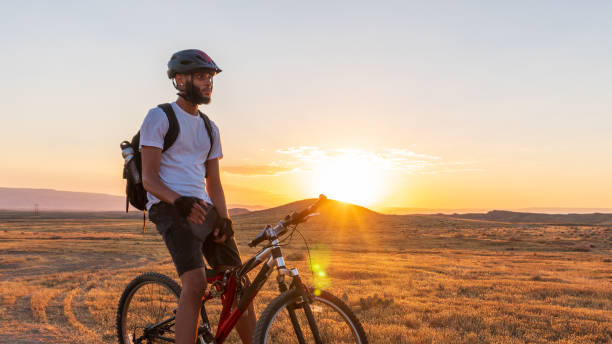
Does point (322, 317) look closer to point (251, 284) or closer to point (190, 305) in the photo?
point (251, 284)

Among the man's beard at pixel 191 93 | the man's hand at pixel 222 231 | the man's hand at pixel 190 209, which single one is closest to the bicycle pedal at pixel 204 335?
the man's hand at pixel 222 231

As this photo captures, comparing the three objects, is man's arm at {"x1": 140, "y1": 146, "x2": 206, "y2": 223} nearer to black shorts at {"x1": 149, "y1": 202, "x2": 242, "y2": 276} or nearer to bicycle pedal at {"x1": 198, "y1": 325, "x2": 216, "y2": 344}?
black shorts at {"x1": 149, "y1": 202, "x2": 242, "y2": 276}

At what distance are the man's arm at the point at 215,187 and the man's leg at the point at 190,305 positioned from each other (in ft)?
2.44

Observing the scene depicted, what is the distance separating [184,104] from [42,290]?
11.4 metres

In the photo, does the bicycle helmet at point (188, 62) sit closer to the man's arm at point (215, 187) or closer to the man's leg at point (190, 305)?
the man's arm at point (215, 187)

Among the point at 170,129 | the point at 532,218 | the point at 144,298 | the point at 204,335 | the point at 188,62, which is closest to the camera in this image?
the point at 170,129

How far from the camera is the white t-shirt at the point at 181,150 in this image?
3670 mm

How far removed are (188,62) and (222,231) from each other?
1552 mm

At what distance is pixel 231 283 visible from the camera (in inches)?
156

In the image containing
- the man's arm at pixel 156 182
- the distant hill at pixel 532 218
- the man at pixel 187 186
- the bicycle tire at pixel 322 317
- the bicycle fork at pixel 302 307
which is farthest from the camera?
the distant hill at pixel 532 218

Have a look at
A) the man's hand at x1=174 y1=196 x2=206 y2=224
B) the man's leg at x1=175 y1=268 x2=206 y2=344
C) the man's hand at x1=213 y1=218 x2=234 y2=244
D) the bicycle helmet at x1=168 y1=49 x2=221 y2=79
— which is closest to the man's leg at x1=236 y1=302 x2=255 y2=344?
the man's leg at x1=175 y1=268 x2=206 y2=344

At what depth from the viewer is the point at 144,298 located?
4.84 metres

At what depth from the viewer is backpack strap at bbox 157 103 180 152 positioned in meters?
3.75

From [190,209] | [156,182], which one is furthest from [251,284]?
[156,182]
